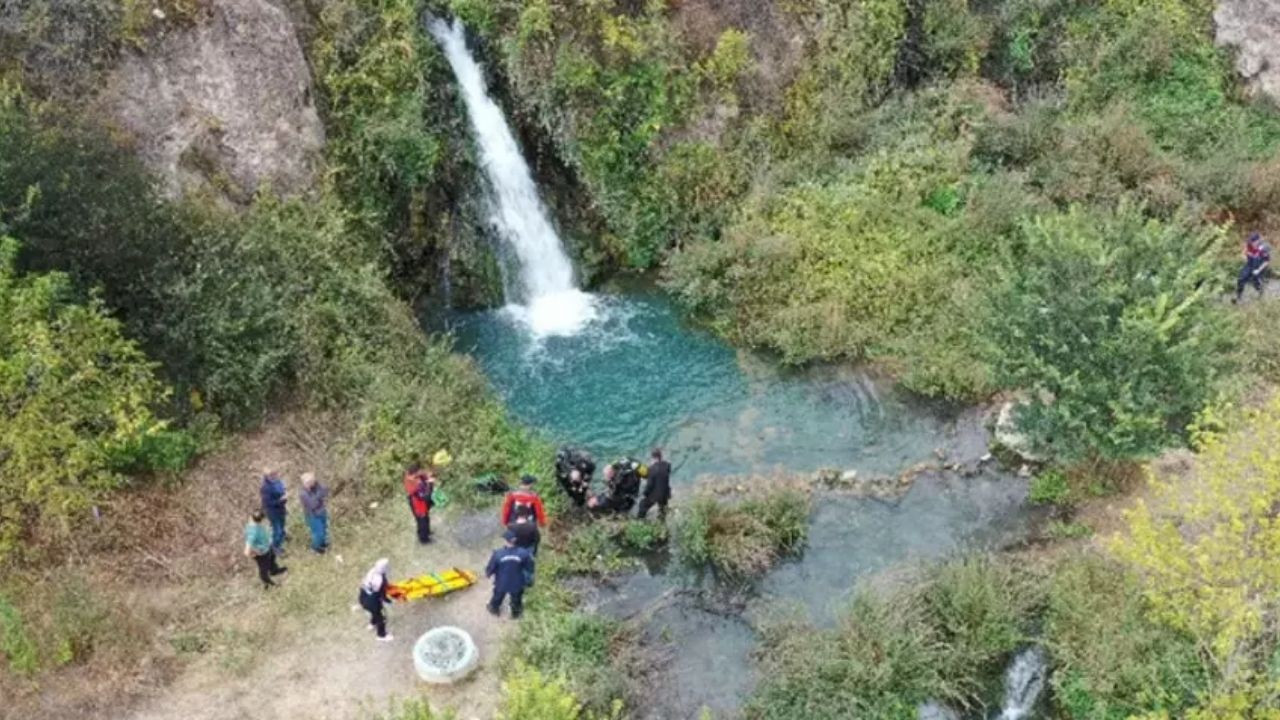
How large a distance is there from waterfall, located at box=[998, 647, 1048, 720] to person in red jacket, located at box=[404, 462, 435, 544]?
24.2 ft

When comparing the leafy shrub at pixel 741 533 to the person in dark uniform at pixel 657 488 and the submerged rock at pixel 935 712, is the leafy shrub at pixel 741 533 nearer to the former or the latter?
the person in dark uniform at pixel 657 488

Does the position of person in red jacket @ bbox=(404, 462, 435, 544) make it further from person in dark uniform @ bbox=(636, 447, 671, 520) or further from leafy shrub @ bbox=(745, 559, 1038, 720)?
leafy shrub @ bbox=(745, 559, 1038, 720)

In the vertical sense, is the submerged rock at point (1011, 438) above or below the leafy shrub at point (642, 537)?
below

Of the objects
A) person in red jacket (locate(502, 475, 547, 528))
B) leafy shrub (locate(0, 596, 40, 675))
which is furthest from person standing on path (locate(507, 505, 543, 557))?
leafy shrub (locate(0, 596, 40, 675))

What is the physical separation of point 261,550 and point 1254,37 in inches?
846

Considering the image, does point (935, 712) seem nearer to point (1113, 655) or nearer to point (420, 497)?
point (1113, 655)

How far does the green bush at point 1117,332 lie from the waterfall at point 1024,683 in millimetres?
3029

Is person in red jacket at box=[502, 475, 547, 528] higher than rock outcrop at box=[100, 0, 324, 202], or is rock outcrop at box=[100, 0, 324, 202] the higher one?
rock outcrop at box=[100, 0, 324, 202]

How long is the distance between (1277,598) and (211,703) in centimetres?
1113

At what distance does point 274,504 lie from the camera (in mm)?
14750

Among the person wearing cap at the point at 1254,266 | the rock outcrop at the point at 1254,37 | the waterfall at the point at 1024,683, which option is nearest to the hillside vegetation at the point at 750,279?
the waterfall at the point at 1024,683

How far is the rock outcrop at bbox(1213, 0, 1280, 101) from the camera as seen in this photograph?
78.2 feet

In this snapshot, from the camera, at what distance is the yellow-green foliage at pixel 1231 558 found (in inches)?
428

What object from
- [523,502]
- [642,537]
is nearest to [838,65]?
[642,537]
